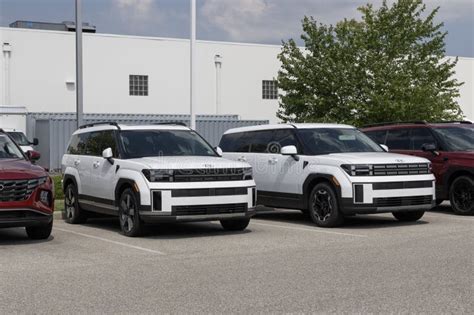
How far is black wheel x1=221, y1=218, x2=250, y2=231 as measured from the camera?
504 inches

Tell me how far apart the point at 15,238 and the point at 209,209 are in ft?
10.1

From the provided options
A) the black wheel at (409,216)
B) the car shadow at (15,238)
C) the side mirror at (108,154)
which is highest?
the side mirror at (108,154)

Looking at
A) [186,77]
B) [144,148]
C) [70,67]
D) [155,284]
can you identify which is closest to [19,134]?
[70,67]

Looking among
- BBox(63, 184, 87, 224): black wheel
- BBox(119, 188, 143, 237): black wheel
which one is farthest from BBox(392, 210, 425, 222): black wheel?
BBox(63, 184, 87, 224): black wheel

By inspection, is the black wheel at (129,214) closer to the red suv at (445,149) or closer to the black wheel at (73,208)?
the black wheel at (73,208)

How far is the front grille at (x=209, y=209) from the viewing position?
1160 centimetres

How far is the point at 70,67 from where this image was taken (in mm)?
42688

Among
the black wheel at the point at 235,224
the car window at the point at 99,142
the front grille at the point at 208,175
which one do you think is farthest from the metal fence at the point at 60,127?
the front grille at the point at 208,175

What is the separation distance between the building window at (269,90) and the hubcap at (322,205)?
1402 inches

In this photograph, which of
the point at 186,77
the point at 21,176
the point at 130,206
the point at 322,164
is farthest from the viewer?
the point at 186,77

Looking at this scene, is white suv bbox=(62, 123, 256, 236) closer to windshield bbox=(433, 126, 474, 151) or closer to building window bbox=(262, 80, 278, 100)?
windshield bbox=(433, 126, 474, 151)

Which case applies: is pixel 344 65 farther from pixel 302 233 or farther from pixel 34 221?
pixel 34 221

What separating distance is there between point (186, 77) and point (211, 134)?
6.67 metres

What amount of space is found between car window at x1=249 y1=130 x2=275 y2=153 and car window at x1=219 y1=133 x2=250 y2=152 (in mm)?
162
